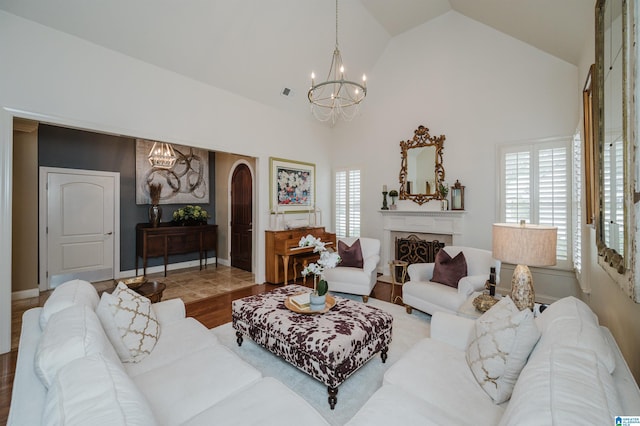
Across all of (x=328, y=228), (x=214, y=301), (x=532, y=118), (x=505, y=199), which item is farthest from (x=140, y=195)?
(x=532, y=118)

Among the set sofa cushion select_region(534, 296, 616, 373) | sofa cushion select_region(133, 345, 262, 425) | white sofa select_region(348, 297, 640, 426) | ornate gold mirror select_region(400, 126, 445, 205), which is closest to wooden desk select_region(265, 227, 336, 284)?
ornate gold mirror select_region(400, 126, 445, 205)

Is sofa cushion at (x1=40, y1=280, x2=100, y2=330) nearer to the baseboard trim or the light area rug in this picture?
the light area rug

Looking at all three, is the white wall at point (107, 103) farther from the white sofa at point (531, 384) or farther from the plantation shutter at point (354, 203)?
the white sofa at point (531, 384)

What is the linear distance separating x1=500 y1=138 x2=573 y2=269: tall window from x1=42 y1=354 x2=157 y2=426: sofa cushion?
491 cm

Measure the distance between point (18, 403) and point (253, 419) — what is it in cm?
87

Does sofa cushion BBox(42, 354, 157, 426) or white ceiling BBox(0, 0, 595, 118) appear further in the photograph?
white ceiling BBox(0, 0, 595, 118)

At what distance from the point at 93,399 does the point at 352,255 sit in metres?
3.68

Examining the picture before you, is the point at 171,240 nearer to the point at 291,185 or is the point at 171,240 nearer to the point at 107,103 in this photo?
the point at 291,185

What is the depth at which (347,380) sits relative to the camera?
2289 millimetres

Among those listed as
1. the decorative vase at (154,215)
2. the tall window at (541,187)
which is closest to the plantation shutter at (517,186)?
the tall window at (541,187)

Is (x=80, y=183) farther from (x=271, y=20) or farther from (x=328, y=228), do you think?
(x=328, y=228)

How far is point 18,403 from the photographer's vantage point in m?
1.01

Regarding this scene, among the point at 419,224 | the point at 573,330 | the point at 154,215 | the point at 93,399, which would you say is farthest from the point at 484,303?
the point at 154,215

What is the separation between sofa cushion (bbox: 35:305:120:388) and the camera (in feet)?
3.30
